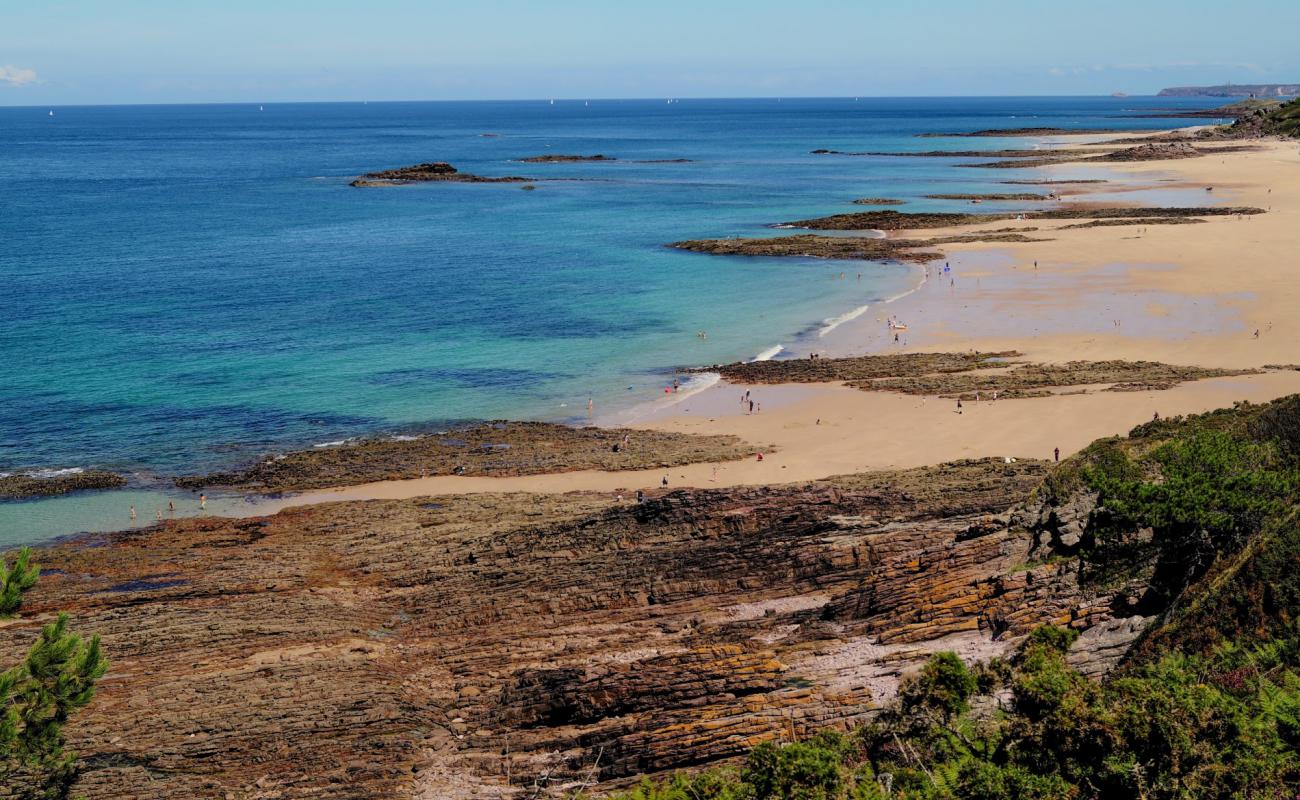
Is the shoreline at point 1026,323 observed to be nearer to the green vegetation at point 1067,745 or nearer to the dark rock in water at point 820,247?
the dark rock in water at point 820,247

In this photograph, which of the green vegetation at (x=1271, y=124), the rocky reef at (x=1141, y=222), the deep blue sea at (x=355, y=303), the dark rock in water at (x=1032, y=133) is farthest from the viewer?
the dark rock in water at (x=1032, y=133)

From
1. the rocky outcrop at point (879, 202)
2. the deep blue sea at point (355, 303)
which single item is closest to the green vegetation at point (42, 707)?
the deep blue sea at point (355, 303)

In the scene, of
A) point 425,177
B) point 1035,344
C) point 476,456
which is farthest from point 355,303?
point 425,177

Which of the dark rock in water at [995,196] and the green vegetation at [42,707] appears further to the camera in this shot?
the dark rock in water at [995,196]

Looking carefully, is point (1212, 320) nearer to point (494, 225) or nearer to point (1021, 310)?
point (1021, 310)

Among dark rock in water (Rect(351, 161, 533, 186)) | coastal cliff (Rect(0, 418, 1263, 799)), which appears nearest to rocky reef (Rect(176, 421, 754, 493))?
coastal cliff (Rect(0, 418, 1263, 799))

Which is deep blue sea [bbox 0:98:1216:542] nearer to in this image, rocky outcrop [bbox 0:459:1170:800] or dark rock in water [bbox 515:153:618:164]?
Answer: rocky outcrop [bbox 0:459:1170:800]

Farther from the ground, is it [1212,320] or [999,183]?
[999,183]

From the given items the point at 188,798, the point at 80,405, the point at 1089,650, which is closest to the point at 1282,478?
the point at 1089,650
